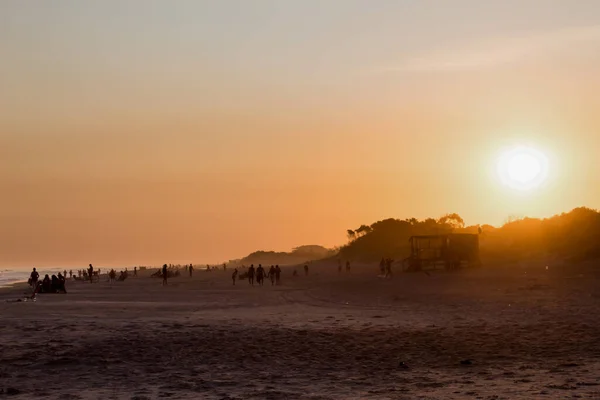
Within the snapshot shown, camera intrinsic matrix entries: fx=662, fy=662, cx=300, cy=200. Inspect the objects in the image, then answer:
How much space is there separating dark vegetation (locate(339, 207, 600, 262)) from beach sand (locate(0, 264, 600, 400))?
29.9 metres

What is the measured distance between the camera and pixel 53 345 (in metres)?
17.4

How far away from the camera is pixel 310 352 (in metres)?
16.9

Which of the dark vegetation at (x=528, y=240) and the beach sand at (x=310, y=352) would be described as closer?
the beach sand at (x=310, y=352)

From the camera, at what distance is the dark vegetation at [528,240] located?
57500mm

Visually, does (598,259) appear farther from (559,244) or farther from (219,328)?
(219,328)

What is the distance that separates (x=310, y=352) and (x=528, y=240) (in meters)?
57.6

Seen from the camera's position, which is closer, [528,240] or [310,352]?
[310,352]

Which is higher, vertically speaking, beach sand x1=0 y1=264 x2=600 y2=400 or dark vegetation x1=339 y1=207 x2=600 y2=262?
dark vegetation x1=339 y1=207 x2=600 y2=262

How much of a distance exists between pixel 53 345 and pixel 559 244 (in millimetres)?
52980

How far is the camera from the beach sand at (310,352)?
41.1 feet

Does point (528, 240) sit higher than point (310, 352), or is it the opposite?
point (528, 240)

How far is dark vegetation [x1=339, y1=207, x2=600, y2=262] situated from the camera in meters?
57.5

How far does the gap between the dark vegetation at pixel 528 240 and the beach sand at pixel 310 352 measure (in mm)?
29873

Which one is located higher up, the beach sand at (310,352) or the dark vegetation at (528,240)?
the dark vegetation at (528,240)
